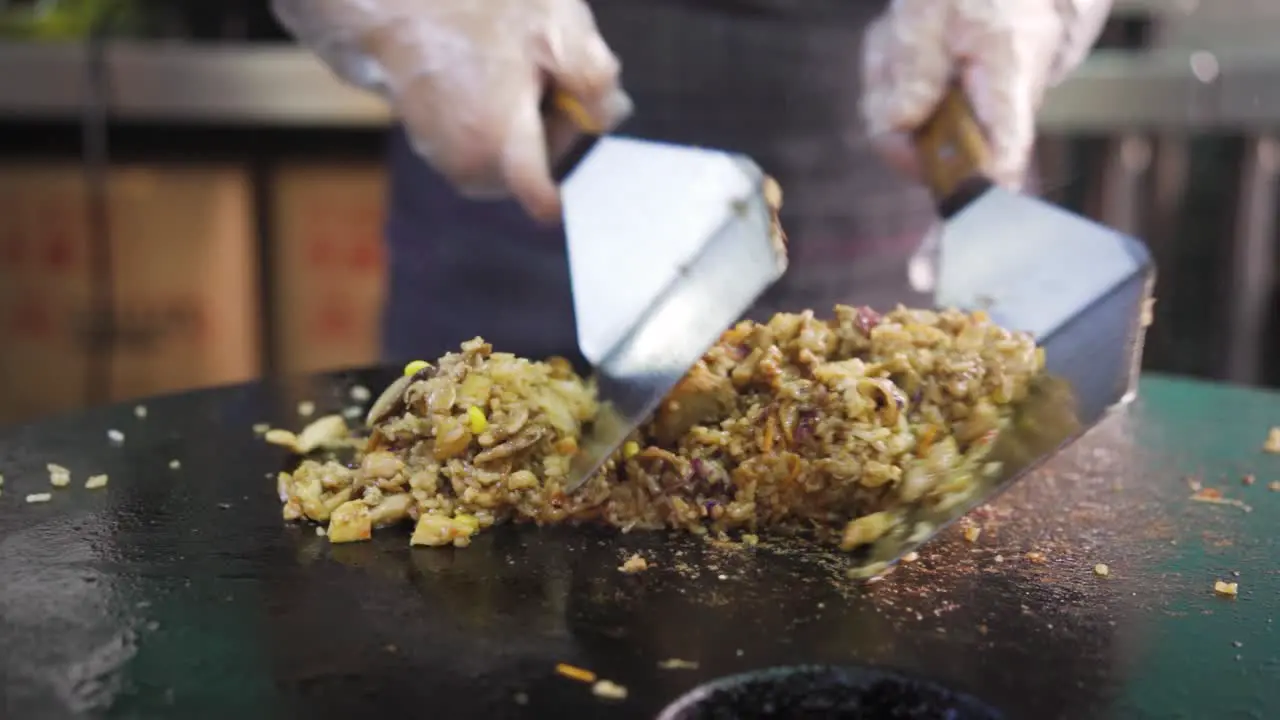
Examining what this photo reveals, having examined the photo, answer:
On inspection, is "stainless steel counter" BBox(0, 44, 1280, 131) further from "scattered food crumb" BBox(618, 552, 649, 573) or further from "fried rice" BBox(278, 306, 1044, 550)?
"scattered food crumb" BBox(618, 552, 649, 573)

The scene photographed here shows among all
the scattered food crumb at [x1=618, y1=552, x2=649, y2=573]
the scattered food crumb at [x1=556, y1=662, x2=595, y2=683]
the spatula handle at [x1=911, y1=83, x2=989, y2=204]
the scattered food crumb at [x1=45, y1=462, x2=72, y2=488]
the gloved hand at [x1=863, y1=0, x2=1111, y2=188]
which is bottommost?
the scattered food crumb at [x1=45, y1=462, x2=72, y2=488]

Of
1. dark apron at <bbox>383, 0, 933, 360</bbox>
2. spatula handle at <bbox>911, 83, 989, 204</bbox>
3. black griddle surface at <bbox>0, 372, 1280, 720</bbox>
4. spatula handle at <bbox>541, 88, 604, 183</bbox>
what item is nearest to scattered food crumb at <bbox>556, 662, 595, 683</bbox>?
black griddle surface at <bbox>0, 372, 1280, 720</bbox>

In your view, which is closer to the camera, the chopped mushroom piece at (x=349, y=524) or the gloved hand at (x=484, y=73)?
the chopped mushroom piece at (x=349, y=524)

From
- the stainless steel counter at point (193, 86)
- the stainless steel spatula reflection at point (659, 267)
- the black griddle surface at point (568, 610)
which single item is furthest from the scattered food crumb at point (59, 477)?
the stainless steel counter at point (193, 86)

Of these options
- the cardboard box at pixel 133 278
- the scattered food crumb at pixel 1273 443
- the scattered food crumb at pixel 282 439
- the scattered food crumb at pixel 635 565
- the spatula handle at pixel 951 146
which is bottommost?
the cardboard box at pixel 133 278

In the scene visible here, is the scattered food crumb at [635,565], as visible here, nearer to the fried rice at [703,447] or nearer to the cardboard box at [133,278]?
the fried rice at [703,447]

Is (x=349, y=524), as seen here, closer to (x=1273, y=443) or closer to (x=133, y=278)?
(x=1273, y=443)

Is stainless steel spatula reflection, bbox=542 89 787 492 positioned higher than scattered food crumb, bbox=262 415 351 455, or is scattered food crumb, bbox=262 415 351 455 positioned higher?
stainless steel spatula reflection, bbox=542 89 787 492
